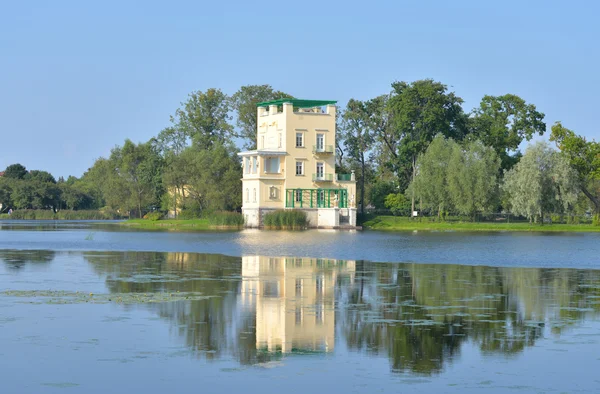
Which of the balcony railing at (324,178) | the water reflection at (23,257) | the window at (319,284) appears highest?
the balcony railing at (324,178)

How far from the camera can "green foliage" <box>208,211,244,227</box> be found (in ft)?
273

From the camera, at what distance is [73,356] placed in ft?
45.0

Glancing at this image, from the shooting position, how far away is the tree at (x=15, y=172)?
5148 inches

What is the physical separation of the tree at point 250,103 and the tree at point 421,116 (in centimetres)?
1455

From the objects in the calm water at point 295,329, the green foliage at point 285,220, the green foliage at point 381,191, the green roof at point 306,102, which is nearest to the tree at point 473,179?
the green roof at point 306,102

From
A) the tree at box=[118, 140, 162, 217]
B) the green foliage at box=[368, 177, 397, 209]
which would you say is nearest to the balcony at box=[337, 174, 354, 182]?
the green foliage at box=[368, 177, 397, 209]

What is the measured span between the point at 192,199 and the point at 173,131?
13.4 meters

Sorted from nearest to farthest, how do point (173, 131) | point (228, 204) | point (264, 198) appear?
point (264, 198) → point (228, 204) → point (173, 131)

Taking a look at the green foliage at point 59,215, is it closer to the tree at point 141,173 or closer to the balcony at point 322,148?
the tree at point 141,173

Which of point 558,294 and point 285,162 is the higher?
point 285,162

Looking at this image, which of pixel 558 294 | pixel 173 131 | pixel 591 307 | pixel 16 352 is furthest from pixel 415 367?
pixel 173 131

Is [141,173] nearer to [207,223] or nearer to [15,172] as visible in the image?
[207,223]

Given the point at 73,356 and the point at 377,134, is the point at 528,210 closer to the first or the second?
the point at 377,134

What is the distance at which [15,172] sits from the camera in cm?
13138
